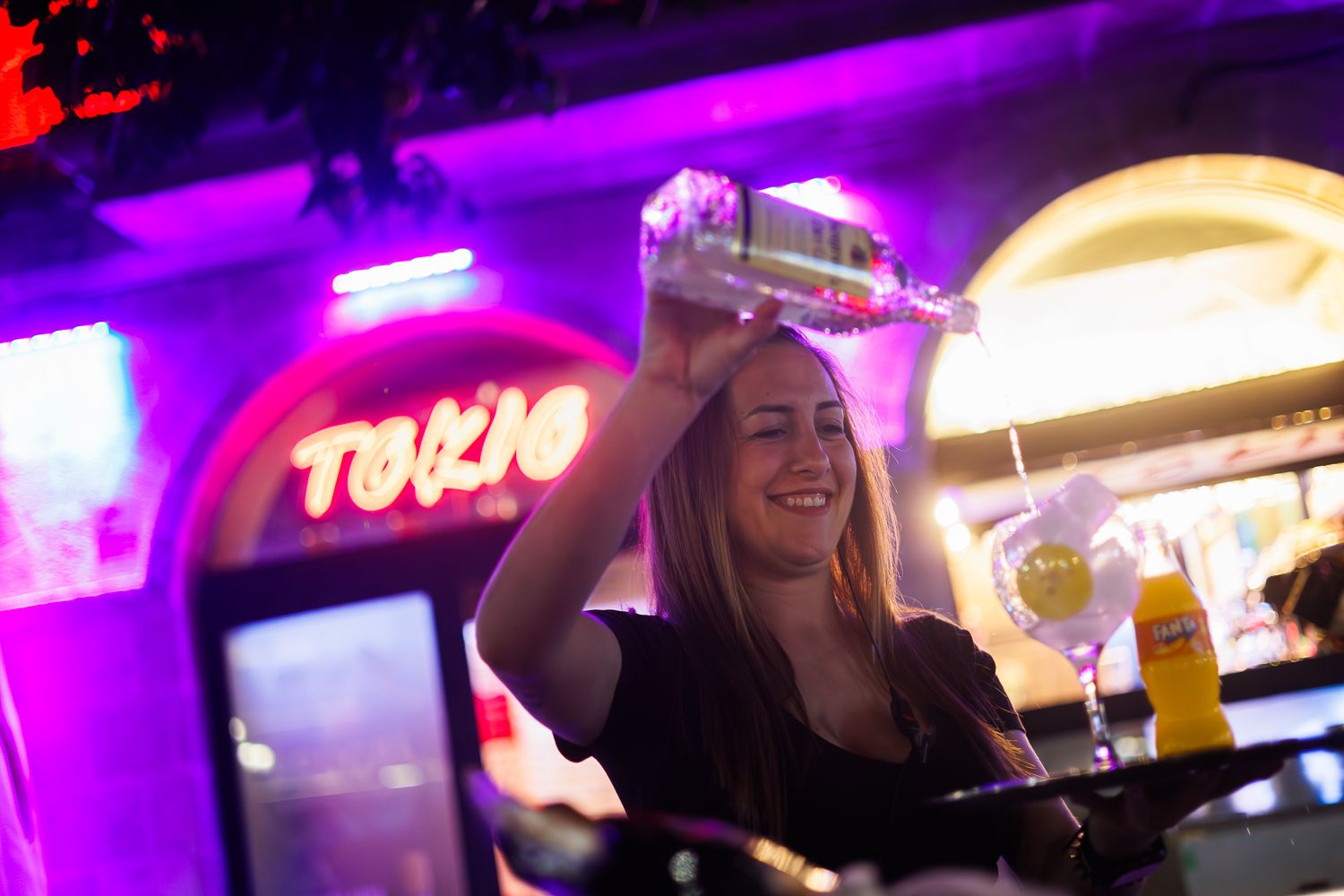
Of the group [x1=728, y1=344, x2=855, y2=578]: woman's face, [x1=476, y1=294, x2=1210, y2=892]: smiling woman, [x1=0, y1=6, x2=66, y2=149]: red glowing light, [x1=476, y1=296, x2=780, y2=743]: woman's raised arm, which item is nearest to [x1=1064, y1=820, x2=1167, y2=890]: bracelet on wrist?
[x1=476, y1=294, x2=1210, y2=892]: smiling woman

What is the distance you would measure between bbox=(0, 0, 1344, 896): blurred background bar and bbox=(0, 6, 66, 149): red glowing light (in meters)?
0.02

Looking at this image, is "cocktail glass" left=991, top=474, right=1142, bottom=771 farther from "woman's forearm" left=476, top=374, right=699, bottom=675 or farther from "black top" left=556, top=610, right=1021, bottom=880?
"woman's forearm" left=476, top=374, right=699, bottom=675

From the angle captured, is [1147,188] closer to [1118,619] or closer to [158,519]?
[1118,619]

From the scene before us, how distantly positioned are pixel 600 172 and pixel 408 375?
3.74 ft

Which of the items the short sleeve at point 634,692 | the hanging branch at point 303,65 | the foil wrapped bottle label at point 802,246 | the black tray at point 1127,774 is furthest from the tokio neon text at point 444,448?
the black tray at point 1127,774

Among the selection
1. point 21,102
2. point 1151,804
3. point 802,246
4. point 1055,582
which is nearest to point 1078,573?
point 1055,582

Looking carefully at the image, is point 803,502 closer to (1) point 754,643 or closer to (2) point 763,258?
(1) point 754,643

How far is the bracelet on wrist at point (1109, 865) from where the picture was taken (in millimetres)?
1346

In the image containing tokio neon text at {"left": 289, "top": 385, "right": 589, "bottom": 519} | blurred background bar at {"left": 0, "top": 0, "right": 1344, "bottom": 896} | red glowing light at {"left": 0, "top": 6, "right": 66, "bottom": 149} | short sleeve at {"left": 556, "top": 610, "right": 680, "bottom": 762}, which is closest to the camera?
short sleeve at {"left": 556, "top": 610, "right": 680, "bottom": 762}

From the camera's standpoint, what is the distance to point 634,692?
4.63 feet

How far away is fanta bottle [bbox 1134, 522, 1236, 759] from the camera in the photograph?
1.32m

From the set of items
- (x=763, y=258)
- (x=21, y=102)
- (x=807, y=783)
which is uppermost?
(x=21, y=102)

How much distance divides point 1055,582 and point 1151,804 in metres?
0.26

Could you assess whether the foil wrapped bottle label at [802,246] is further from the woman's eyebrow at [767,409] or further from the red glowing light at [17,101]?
the red glowing light at [17,101]
